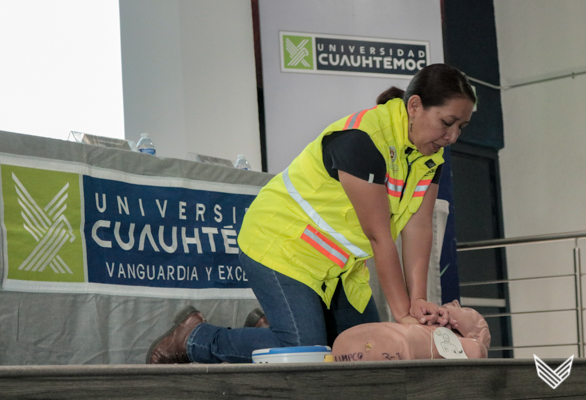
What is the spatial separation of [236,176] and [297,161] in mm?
512

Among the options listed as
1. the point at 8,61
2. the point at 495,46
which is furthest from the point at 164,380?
the point at 495,46

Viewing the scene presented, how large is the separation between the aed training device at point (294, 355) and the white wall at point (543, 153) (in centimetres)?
460

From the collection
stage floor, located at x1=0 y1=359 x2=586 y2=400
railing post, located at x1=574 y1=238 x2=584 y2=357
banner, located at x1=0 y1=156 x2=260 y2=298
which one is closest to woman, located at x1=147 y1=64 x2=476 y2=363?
banner, located at x1=0 y1=156 x2=260 y2=298

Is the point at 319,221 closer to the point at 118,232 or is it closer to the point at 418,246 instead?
the point at 418,246

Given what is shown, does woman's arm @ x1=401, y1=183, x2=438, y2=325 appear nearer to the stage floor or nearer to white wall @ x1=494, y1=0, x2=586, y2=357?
the stage floor

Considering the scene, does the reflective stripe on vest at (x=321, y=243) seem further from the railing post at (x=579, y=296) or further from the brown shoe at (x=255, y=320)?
the railing post at (x=579, y=296)

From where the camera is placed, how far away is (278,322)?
1.70m

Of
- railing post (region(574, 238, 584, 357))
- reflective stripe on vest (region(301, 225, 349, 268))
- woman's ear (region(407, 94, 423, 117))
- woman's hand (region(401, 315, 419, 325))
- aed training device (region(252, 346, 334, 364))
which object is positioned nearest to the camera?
aed training device (region(252, 346, 334, 364))

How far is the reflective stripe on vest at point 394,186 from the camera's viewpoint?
1593 mm

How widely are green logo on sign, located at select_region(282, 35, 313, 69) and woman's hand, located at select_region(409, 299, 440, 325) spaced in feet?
5.75

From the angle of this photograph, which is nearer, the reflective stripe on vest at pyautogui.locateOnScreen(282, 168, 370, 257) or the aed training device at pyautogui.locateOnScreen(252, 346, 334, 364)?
the aed training device at pyautogui.locateOnScreen(252, 346, 334, 364)

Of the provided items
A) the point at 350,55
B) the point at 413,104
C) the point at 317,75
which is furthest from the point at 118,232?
the point at 350,55

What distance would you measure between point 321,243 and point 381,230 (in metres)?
0.21

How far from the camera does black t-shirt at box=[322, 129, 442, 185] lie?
1479 mm
